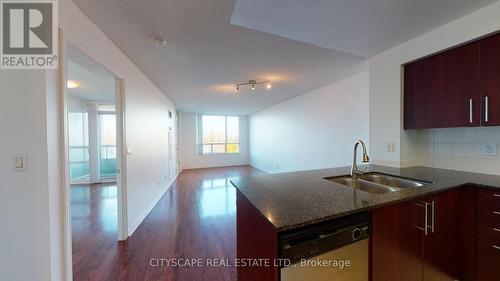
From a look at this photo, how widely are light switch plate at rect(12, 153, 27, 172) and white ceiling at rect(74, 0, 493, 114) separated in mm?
1217

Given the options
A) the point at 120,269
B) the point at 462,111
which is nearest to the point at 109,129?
the point at 120,269

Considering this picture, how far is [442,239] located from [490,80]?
1.38m

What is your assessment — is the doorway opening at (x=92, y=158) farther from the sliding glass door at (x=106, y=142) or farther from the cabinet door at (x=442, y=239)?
the cabinet door at (x=442, y=239)

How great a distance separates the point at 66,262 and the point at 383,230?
220 cm

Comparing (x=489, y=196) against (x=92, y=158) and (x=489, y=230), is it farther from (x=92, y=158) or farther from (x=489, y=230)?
(x=92, y=158)

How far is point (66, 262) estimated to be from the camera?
59.7 inches

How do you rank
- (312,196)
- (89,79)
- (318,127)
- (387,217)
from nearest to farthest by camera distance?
(387,217) → (312,196) → (89,79) → (318,127)

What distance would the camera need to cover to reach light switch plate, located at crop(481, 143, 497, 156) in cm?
191

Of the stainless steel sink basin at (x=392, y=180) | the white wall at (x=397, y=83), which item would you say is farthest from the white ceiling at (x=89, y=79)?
the white wall at (x=397, y=83)

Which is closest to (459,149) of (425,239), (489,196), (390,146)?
(390,146)

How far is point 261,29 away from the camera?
6.64 ft

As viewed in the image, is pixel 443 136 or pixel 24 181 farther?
pixel 443 136

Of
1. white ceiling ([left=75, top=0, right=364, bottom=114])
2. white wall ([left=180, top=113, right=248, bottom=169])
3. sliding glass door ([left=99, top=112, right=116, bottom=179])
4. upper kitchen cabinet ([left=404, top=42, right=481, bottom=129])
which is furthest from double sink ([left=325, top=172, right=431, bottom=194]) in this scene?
white wall ([left=180, top=113, right=248, bottom=169])

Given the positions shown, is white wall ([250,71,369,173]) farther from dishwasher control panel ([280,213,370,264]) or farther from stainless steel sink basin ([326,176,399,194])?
dishwasher control panel ([280,213,370,264])
